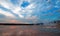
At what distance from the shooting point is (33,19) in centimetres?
196

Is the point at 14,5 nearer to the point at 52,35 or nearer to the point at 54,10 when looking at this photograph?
the point at 54,10

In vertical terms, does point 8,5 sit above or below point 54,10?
above

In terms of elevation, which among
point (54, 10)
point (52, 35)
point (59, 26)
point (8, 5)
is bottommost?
point (52, 35)

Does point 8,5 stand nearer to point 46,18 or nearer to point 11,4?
point 11,4

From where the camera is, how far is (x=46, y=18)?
192 centimetres

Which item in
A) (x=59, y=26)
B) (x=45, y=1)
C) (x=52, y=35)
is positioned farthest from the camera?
(x=52, y=35)

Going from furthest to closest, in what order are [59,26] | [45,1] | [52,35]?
[52,35] → [59,26] → [45,1]

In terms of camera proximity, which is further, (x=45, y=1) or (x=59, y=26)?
(x=59, y=26)

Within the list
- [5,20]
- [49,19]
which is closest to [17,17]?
[5,20]

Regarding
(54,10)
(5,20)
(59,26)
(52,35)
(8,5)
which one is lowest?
(52,35)

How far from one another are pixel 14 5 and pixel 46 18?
0.57 meters

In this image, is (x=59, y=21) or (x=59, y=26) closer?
(x=59, y=21)

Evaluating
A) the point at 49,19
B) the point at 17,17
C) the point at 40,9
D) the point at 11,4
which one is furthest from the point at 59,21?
the point at 11,4

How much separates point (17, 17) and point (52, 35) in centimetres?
79
